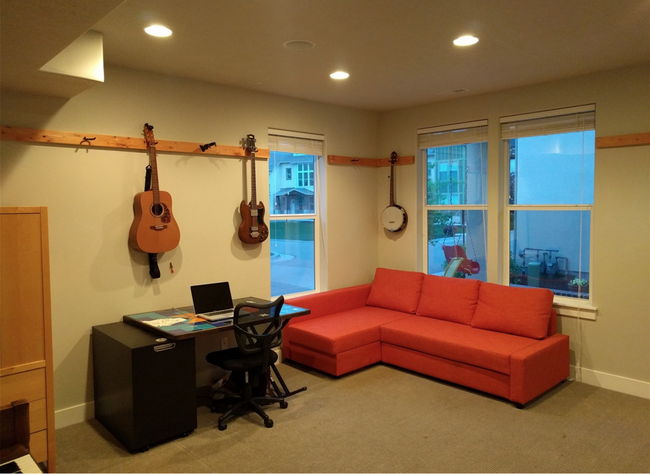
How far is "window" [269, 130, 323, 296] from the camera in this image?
191 inches

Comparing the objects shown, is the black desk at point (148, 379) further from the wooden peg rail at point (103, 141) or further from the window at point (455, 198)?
the window at point (455, 198)

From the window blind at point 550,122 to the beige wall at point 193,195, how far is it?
72 mm

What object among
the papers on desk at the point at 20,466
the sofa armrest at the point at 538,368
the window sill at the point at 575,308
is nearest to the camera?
the papers on desk at the point at 20,466

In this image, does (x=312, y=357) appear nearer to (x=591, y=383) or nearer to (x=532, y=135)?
(x=591, y=383)

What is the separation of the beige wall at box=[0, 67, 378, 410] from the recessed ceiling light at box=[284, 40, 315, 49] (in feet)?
3.85

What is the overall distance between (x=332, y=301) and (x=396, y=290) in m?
0.70

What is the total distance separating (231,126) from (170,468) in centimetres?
274

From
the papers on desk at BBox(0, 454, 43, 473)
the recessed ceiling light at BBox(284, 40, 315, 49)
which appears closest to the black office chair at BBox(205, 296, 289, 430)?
the papers on desk at BBox(0, 454, 43, 473)

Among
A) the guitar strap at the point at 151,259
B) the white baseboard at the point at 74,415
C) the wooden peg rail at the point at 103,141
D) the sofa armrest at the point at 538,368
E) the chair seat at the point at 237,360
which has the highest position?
the wooden peg rail at the point at 103,141

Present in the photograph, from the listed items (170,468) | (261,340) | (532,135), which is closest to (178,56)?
(261,340)

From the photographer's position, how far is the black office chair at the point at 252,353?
3.36m

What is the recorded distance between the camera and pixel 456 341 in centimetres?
403

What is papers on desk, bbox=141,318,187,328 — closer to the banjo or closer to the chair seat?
the chair seat

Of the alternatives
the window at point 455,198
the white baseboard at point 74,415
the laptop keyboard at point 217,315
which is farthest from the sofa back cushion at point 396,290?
the white baseboard at point 74,415
